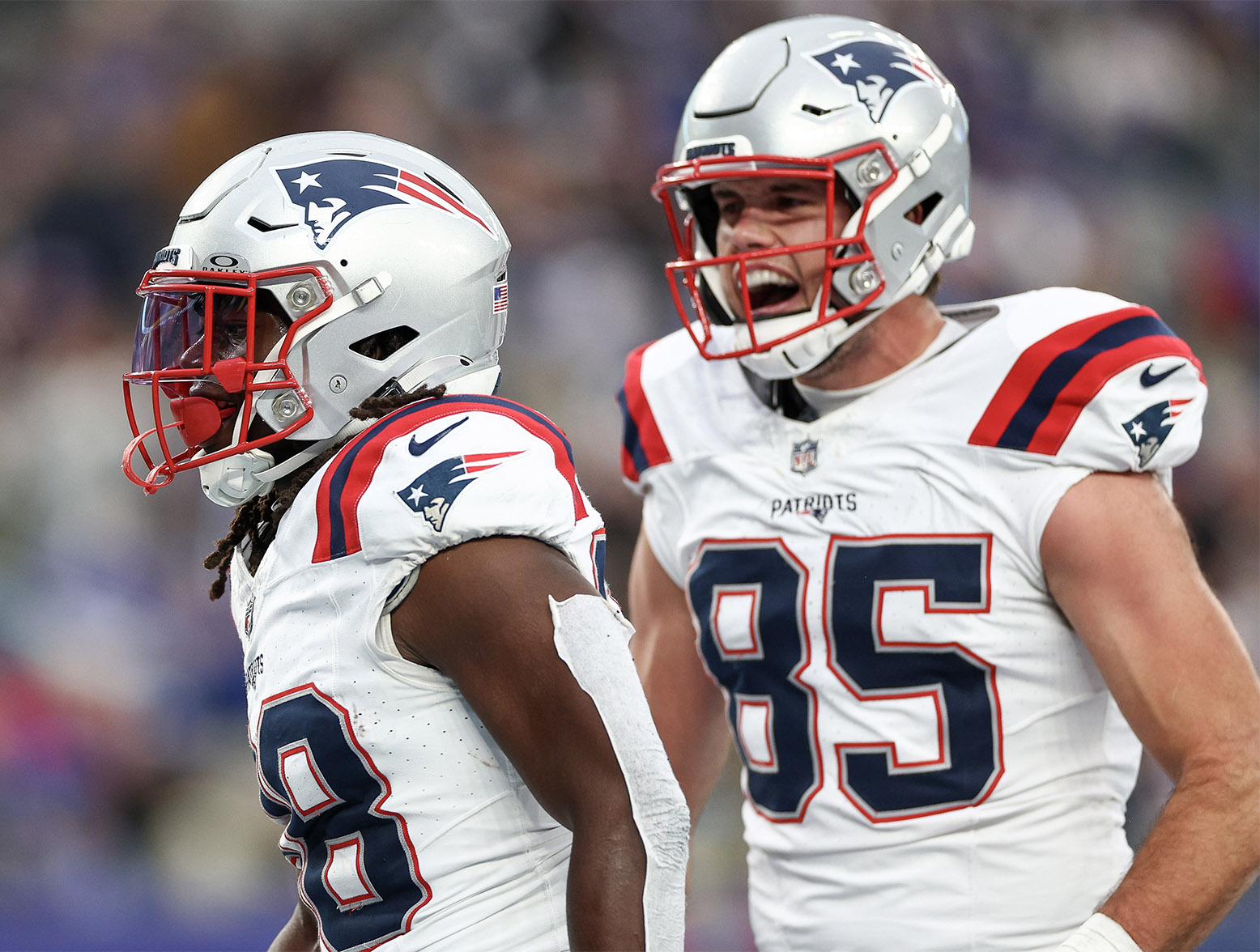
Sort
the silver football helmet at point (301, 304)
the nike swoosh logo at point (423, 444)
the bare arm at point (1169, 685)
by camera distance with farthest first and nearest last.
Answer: the bare arm at point (1169, 685) → the silver football helmet at point (301, 304) → the nike swoosh logo at point (423, 444)

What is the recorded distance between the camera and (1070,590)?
6.35 ft

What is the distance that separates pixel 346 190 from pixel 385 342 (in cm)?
17

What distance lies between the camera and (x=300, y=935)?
5.94ft

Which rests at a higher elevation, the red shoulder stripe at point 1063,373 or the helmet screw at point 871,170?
the helmet screw at point 871,170

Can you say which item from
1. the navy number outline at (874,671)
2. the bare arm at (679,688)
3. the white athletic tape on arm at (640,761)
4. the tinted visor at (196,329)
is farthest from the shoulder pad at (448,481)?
the bare arm at (679,688)

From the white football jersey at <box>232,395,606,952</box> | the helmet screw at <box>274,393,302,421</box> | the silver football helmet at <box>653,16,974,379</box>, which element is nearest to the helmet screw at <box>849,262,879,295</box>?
the silver football helmet at <box>653,16,974,379</box>

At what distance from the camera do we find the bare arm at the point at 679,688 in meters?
2.36

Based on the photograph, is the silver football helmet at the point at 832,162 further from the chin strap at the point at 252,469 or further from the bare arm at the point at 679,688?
the chin strap at the point at 252,469

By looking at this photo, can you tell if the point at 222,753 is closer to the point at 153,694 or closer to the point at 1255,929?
the point at 153,694

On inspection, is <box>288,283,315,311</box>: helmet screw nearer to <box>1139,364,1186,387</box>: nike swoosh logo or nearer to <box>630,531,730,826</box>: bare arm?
<box>630,531,730,826</box>: bare arm

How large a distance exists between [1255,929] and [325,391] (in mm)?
3435

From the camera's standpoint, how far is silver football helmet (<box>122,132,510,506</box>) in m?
1.63

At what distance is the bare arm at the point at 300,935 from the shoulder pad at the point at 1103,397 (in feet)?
3.38

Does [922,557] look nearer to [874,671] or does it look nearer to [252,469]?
[874,671]
